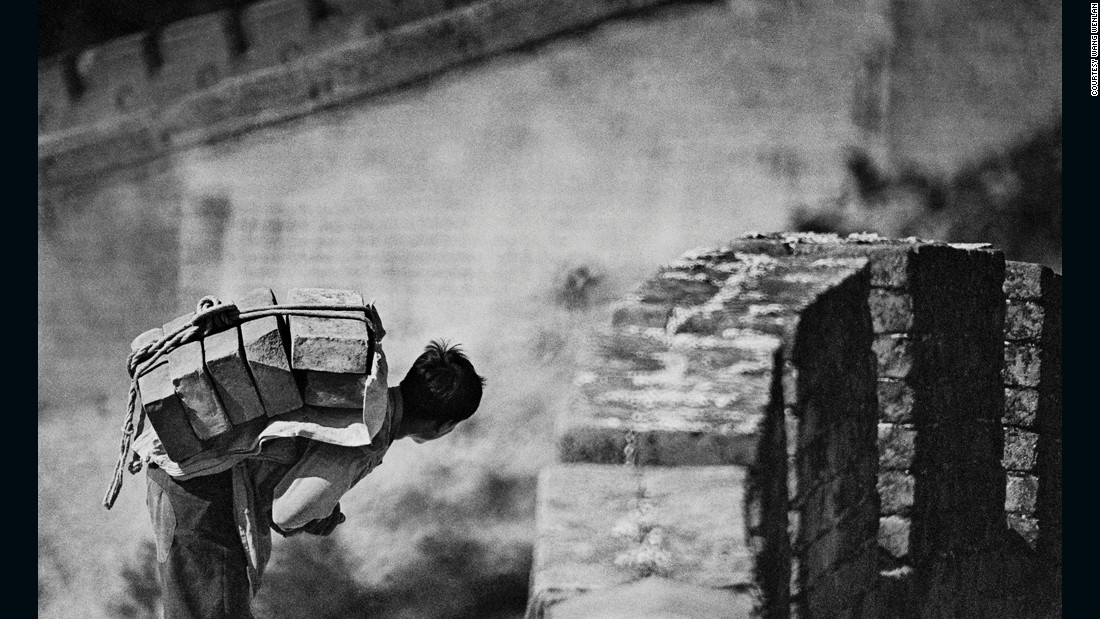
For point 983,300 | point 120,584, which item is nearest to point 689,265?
point 983,300

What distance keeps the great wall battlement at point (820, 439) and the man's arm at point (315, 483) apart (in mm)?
408

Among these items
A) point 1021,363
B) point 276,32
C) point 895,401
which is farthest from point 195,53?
point 1021,363

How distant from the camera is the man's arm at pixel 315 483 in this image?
268 centimetres

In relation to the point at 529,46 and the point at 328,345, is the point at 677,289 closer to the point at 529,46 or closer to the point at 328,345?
the point at 328,345

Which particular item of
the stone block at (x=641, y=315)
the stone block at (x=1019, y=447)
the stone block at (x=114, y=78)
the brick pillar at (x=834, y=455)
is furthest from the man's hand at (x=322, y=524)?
the stone block at (x=114, y=78)

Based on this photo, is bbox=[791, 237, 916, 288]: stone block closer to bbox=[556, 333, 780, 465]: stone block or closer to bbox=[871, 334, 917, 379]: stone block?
bbox=[871, 334, 917, 379]: stone block

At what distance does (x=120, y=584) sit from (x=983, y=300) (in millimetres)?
3047

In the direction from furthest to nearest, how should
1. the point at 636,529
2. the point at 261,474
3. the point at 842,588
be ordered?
the point at 842,588 < the point at 261,474 < the point at 636,529

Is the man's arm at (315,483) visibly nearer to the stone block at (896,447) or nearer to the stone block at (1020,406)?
the stone block at (896,447)

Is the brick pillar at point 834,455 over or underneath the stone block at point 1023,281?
underneath

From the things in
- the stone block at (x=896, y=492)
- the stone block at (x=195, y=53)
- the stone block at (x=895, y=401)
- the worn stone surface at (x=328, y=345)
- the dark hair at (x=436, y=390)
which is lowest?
the stone block at (x=896, y=492)

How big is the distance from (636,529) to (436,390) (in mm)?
570

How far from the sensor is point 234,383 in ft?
8.77

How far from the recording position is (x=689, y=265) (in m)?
2.95
